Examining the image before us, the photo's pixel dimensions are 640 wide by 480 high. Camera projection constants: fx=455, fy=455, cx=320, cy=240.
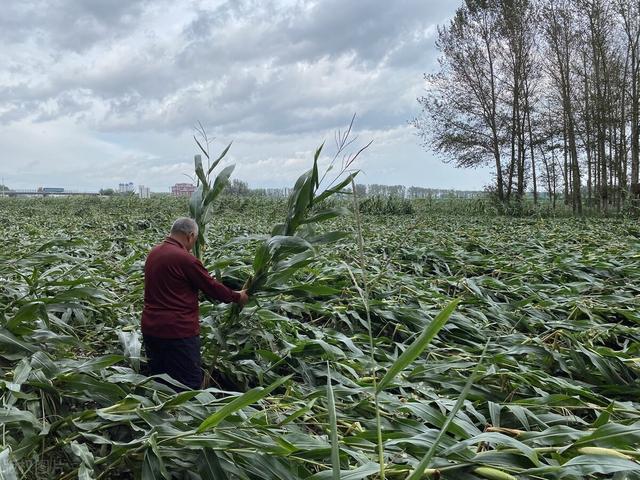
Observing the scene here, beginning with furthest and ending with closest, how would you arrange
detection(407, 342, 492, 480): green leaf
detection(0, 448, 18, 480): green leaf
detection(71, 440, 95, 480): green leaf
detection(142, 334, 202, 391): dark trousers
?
detection(142, 334, 202, 391): dark trousers
detection(71, 440, 95, 480): green leaf
detection(0, 448, 18, 480): green leaf
detection(407, 342, 492, 480): green leaf

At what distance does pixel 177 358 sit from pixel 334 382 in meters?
0.83

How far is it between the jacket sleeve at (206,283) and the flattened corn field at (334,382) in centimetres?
28

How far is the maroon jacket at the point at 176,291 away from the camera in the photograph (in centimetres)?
243

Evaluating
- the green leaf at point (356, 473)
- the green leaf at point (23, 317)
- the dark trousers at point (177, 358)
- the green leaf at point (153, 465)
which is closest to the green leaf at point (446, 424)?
the green leaf at point (356, 473)

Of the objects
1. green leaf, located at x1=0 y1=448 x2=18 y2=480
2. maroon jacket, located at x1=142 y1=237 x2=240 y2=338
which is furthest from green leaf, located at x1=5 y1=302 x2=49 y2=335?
green leaf, located at x1=0 y1=448 x2=18 y2=480

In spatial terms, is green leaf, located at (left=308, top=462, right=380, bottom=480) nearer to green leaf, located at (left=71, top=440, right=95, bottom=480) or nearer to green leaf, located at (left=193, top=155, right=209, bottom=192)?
green leaf, located at (left=71, top=440, right=95, bottom=480)

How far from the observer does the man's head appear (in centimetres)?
255

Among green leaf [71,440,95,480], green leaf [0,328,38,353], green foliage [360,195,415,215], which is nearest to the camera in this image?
green leaf [71,440,95,480]

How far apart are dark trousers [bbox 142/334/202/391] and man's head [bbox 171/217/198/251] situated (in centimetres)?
53

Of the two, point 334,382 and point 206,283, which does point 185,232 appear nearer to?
point 206,283

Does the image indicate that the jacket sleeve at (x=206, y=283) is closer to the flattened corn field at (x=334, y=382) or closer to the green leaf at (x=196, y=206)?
the flattened corn field at (x=334, y=382)

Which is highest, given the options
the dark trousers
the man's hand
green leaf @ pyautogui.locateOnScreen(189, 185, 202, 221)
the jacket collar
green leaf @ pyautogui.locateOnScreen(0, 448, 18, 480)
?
green leaf @ pyautogui.locateOnScreen(189, 185, 202, 221)

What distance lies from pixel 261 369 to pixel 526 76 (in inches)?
764

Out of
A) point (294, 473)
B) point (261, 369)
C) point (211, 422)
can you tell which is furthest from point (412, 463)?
point (261, 369)
